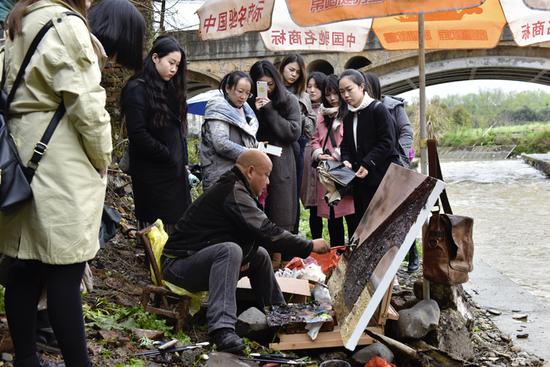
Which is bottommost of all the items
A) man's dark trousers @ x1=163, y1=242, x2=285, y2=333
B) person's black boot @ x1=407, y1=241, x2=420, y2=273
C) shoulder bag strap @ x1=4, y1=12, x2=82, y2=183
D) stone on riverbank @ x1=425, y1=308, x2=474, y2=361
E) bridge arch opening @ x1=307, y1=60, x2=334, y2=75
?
person's black boot @ x1=407, y1=241, x2=420, y2=273

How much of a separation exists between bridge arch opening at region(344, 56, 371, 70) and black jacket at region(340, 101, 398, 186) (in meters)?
19.7

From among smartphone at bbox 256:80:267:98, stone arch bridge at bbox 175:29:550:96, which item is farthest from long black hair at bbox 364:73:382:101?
stone arch bridge at bbox 175:29:550:96

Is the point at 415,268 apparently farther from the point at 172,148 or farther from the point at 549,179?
the point at 549,179

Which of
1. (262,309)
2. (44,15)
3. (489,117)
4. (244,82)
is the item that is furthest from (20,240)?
(489,117)

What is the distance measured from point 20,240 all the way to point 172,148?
2.11 metres

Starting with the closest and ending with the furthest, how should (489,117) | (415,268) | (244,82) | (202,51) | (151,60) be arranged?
1. (151,60)
2. (244,82)
3. (415,268)
4. (202,51)
5. (489,117)

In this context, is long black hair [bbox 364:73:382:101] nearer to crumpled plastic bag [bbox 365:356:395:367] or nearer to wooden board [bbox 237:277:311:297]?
wooden board [bbox 237:277:311:297]

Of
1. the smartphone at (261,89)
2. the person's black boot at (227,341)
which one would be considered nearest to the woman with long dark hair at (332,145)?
the smartphone at (261,89)

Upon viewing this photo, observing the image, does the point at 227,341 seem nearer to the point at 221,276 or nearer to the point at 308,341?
the point at 221,276

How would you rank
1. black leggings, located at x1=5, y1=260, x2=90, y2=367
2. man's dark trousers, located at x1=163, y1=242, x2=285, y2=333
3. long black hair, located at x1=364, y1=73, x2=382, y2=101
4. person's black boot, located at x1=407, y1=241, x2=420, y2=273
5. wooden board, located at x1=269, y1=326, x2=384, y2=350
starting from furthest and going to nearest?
person's black boot, located at x1=407, y1=241, x2=420, y2=273 < long black hair, located at x1=364, y1=73, x2=382, y2=101 < wooden board, located at x1=269, y1=326, x2=384, y2=350 < man's dark trousers, located at x1=163, y1=242, x2=285, y2=333 < black leggings, located at x1=5, y1=260, x2=90, y2=367

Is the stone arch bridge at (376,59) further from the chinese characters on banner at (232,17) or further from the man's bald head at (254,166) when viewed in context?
the man's bald head at (254,166)

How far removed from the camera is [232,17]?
4.43 meters

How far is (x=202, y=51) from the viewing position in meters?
23.1

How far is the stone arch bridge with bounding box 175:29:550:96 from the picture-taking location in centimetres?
2236
